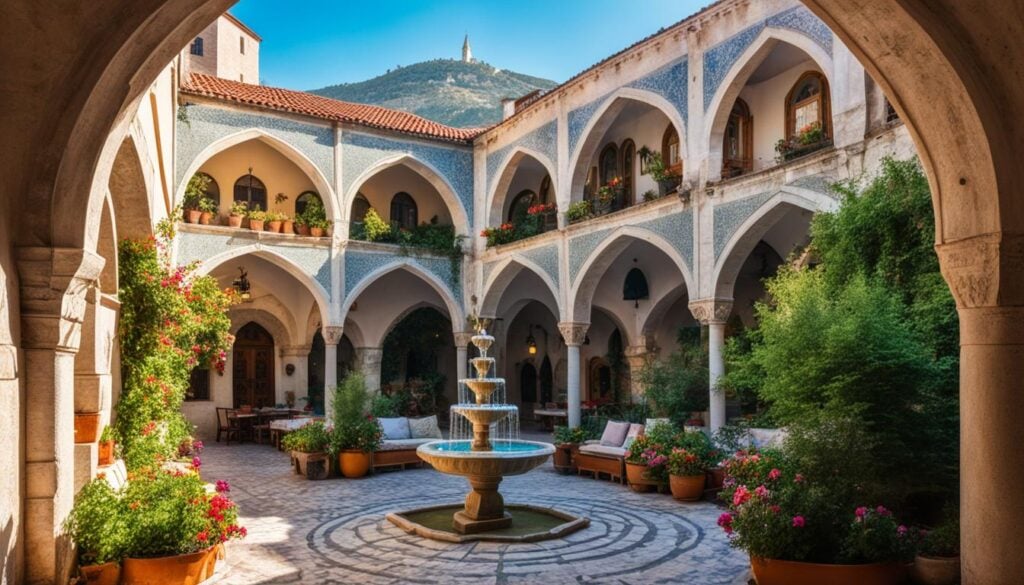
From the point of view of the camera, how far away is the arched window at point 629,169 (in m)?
16.7

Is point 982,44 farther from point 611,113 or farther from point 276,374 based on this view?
point 276,374

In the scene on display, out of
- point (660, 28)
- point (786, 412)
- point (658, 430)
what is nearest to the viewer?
point (786, 412)

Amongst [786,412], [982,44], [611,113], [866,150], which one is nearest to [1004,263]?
[982,44]

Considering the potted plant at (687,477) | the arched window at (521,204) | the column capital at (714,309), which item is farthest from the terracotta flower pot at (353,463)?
the arched window at (521,204)

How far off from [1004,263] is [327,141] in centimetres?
1553

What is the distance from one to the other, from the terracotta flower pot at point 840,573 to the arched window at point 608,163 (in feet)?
41.7

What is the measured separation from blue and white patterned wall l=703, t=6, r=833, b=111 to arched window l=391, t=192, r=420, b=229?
9.77m

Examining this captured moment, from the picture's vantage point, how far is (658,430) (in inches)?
435

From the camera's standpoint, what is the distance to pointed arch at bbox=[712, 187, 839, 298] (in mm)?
11141

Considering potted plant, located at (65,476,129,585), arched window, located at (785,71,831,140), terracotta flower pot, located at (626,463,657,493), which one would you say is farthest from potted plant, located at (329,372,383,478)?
arched window, located at (785,71,831,140)

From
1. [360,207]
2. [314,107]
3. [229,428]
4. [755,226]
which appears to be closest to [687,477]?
[755,226]

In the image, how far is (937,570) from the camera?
5242 mm

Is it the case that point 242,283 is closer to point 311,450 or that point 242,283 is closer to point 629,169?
point 311,450

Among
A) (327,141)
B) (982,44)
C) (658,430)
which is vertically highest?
(327,141)
